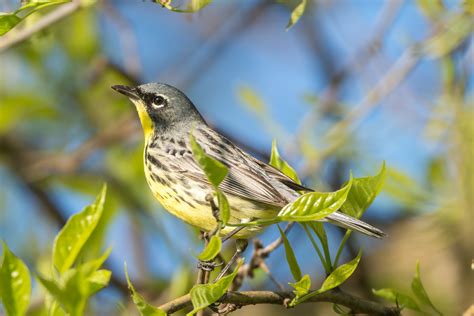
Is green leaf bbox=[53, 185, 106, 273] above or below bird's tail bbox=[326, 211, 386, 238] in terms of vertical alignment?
above

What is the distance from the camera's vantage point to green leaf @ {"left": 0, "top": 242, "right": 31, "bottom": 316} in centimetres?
198

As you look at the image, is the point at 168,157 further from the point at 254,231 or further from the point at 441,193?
the point at 441,193

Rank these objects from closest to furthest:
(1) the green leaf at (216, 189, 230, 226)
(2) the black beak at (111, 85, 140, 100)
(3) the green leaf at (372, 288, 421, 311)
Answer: (1) the green leaf at (216, 189, 230, 226), (3) the green leaf at (372, 288, 421, 311), (2) the black beak at (111, 85, 140, 100)

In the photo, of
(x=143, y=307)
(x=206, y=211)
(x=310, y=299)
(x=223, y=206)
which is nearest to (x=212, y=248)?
(x=223, y=206)

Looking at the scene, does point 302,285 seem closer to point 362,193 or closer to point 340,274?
point 340,274

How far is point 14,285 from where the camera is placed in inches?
78.4

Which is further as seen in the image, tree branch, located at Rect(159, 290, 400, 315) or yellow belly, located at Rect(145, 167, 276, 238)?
yellow belly, located at Rect(145, 167, 276, 238)

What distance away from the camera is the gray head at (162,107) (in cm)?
438

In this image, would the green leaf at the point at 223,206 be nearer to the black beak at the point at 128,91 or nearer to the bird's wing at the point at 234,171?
the bird's wing at the point at 234,171

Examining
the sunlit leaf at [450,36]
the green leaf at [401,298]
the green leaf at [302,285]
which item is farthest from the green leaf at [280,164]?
the sunlit leaf at [450,36]

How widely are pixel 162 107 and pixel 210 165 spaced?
2637 mm

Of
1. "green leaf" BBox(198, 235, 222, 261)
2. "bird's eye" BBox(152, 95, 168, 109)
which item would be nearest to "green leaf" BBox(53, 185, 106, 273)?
"green leaf" BBox(198, 235, 222, 261)

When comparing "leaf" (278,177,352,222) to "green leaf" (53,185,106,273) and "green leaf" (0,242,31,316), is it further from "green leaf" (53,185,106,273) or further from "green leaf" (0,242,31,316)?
"green leaf" (0,242,31,316)

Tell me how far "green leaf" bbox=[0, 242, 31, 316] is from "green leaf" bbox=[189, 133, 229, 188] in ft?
1.77
